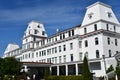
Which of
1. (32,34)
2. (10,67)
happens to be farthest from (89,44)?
(32,34)

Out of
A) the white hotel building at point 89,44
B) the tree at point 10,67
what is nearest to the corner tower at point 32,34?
the white hotel building at point 89,44

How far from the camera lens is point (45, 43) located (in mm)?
61812

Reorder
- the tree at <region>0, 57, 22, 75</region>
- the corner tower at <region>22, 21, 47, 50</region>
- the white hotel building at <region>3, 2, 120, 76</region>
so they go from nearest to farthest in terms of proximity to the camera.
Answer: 1. the tree at <region>0, 57, 22, 75</region>
2. the white hotel building at <region>3, 2, 120, 76</region>
3. the corner tower at <region>22, 21, 47, 50</region>

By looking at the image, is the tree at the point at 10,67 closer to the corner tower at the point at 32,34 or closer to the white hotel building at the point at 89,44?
the white hotel building at the point at 89,44

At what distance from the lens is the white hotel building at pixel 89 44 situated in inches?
1742

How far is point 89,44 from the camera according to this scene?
46969mm

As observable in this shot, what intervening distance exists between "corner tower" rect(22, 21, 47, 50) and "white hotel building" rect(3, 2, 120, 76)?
24.4ft

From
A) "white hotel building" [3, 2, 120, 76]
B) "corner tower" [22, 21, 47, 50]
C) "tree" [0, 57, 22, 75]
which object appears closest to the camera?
"tree" [0, 57, 22, 75]

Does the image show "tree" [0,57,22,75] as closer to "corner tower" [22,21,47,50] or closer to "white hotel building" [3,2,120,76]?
"white hotel building" [3,2,120,76]

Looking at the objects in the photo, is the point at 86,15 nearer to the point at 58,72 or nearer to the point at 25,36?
the point at 58,72

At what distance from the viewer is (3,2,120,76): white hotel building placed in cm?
4425

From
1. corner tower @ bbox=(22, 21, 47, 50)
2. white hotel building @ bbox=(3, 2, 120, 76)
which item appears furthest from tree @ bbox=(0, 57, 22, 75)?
corner tower @ bbox=(22, 21, 47, 50)

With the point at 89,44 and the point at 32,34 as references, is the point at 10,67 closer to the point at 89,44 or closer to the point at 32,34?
the point at 89,44

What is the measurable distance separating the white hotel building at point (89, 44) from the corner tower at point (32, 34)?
7.45 m
